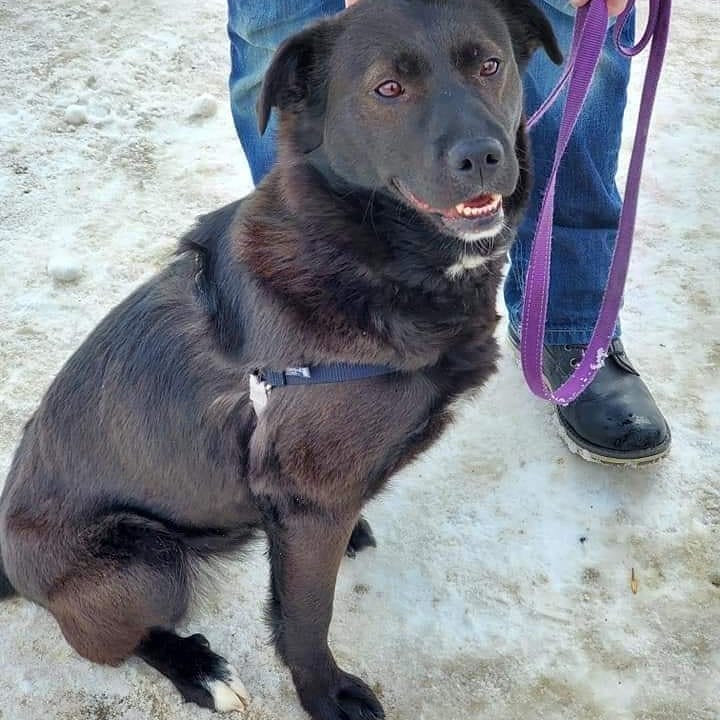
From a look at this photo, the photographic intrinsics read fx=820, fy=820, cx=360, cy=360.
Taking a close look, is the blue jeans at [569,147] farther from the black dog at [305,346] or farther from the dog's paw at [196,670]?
the dog's paw at [196,670]

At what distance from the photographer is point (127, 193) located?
3527 millimetres

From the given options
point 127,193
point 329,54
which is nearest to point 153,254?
point 127,193

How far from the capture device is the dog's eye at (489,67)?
1.56 metres

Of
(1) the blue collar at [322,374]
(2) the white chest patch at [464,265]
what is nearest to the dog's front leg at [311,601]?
(1) the blue collar at [322,374]

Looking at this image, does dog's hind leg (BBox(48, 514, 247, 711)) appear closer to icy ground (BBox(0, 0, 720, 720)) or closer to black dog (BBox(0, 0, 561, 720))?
black dog (BBox(0, 0, 561, 720))

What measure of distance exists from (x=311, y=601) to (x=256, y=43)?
4.74 ft

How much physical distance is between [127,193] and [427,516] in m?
2.05

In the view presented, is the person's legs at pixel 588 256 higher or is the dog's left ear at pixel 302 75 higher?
the dog's left ear at pixel 302 75

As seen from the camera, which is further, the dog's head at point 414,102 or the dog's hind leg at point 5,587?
the dog's hind leg at point 5,587

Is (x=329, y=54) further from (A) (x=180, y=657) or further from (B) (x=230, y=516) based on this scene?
(A) (x=180, y=657)

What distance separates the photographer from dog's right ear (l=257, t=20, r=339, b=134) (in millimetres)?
1532

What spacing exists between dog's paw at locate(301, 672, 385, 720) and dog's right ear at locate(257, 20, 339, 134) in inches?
49.8

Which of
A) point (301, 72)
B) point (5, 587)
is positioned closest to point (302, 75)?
point (301, 72)

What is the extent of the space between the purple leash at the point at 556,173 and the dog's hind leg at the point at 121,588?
967mm
